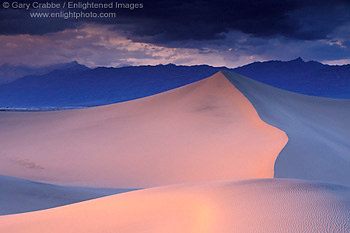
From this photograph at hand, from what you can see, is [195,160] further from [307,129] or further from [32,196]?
[307,129]

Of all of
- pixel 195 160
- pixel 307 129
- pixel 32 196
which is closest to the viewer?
pixel 32 196

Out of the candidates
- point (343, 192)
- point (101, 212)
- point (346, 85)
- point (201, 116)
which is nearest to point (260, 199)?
point (343, 192)

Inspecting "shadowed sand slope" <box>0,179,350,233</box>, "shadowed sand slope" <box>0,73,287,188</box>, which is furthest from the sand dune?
"shadowed sand slope" <box>0,179,350,233</box>

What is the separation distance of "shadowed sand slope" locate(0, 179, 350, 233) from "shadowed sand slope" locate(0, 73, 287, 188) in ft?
Answer: 15.7

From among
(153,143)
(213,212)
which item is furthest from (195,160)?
(213,212)

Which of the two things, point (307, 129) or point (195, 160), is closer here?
point (195, 160)

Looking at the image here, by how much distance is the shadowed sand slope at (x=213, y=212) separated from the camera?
3.22 metres

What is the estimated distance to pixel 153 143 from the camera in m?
14.0

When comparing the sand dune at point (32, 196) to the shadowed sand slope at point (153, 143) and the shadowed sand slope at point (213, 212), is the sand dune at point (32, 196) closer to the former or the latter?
the shadowed sand slope at point (153, 143)

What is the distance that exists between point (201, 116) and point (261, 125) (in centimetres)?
340

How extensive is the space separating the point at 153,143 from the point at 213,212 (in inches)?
409

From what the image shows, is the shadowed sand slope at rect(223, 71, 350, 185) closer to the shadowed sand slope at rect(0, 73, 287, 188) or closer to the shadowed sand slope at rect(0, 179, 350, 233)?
the shadowed sand slope at rect(0, 73, 287, 188)

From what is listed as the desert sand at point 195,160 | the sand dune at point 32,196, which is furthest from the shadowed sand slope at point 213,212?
the sand dune at point 32,196

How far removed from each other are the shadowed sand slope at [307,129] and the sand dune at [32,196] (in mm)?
4963
